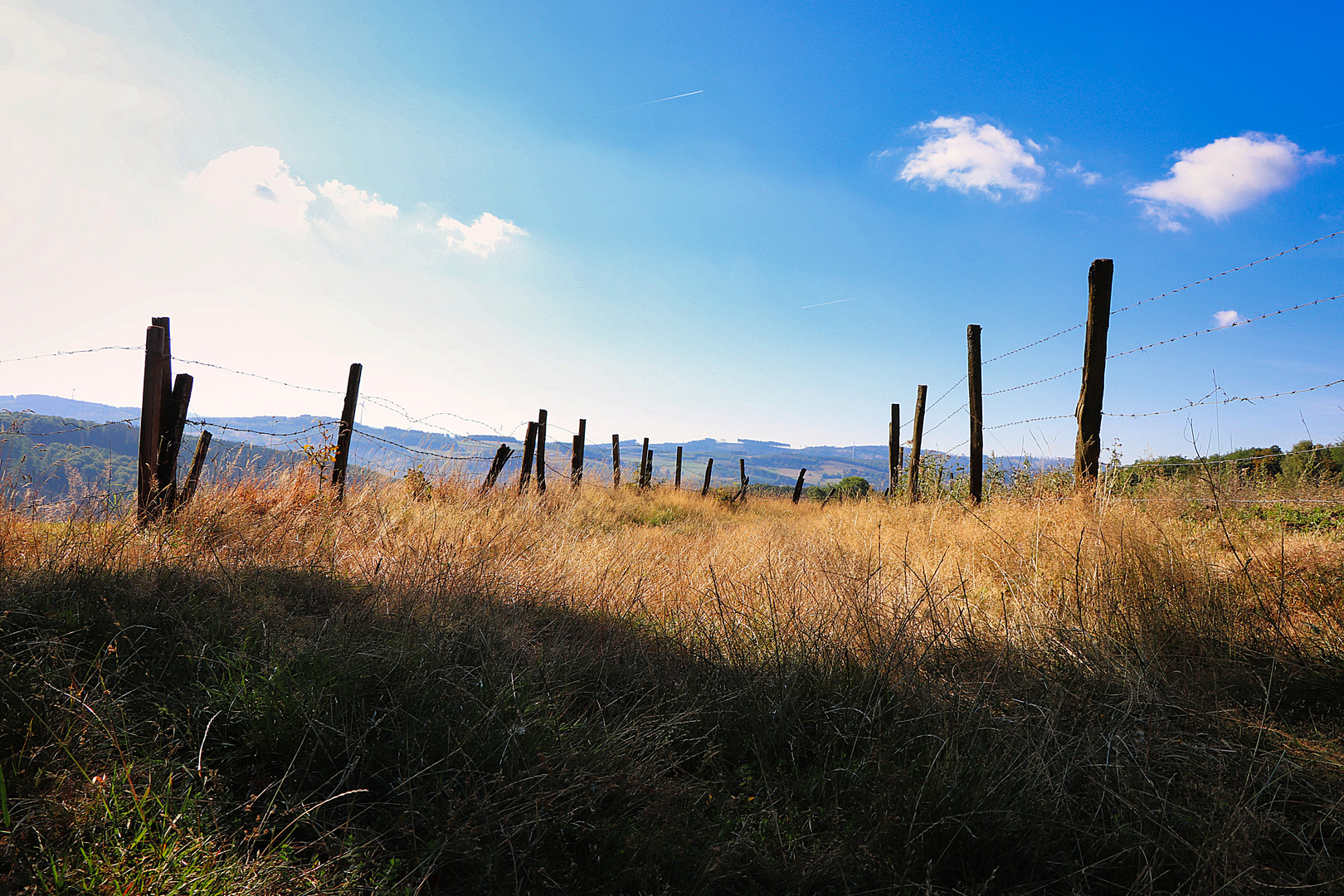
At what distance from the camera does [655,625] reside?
3895 mm

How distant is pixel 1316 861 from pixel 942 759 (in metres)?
1.00

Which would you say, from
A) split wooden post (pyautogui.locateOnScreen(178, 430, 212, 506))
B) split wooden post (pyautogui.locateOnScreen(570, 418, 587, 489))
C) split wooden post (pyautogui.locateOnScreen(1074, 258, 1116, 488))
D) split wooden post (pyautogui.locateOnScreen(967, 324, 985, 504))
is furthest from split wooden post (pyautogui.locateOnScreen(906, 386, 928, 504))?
split wooden post (pyautogui.locateOnScreen(178, 430, 212, 506))

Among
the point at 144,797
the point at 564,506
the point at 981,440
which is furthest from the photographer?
the point at 564,506

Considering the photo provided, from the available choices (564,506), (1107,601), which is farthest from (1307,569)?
(564,506)

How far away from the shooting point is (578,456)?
46.8ft

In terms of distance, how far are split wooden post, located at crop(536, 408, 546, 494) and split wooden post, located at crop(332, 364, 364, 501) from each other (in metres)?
4.17

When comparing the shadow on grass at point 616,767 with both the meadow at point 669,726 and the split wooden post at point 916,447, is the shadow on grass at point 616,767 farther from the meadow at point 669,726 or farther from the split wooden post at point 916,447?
the split wooden post at point 916,447

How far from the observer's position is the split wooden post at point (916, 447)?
34.0 ft

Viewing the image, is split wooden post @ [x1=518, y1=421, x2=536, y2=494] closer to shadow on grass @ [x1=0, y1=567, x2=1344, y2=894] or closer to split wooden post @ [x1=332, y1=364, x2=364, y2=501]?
split wooden post @ [x1=332, y1=364, x2=364, y2=501]

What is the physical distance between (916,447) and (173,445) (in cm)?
1098

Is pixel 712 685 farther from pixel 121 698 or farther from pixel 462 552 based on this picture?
pixel 462 552

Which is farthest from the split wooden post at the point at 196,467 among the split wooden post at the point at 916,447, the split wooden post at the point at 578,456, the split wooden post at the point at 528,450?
the split wooden post at the point at 916,447

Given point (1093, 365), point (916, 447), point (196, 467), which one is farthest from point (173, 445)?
point (916, 447)

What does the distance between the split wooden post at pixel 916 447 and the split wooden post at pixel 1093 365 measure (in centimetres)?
430
